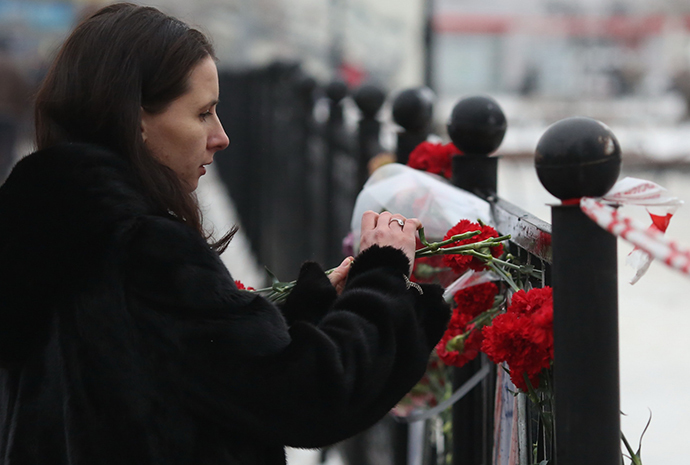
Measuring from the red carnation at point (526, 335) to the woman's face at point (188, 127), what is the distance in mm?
633

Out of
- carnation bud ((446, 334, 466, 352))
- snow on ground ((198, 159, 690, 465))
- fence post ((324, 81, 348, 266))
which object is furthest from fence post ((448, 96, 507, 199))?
fence post ((324, 81, 348, 266))

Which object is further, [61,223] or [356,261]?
[356,261]

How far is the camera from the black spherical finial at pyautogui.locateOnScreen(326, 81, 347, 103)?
4.74 meters

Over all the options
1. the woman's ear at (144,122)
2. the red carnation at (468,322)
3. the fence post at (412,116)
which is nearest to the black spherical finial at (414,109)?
the fence post at (412,116)

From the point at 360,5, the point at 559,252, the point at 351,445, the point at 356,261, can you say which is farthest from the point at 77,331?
the point at 360,5

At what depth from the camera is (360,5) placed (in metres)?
10.1

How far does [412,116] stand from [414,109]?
28mm

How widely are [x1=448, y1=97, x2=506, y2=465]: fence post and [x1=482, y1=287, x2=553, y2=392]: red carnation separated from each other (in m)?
0.71

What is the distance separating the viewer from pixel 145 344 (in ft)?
4.83

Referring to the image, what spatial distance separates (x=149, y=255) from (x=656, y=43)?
42956mm

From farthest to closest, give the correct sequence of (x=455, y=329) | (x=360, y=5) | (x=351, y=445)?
(x=360, y=5) → (x=351, y=445) → (x=455, y=329)

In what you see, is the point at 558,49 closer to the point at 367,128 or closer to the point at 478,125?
the point at 367,128

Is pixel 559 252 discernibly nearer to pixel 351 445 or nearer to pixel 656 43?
pixel 351 445

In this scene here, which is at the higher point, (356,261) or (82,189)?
(82,189)
